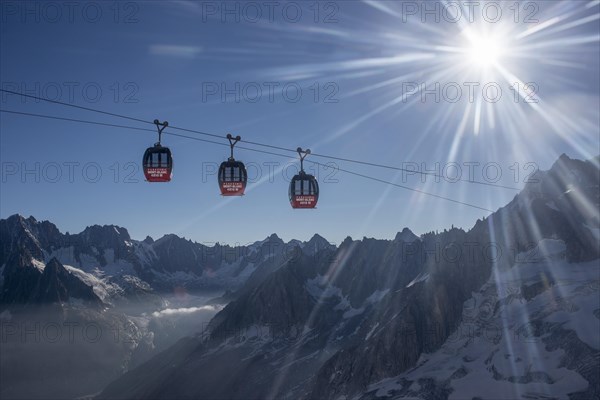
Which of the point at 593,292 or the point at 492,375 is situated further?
the point at 593,292

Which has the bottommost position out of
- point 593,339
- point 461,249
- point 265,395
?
point 265,395

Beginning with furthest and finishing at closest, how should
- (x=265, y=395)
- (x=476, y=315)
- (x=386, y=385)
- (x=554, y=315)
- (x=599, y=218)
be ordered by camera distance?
(x=265, y=395), (x=599, y=218), (x=476, y=315), (x=386, y=385), (x=554, y=315)

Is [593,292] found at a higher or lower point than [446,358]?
higher

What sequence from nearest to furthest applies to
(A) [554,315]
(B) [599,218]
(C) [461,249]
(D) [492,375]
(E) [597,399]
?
(E) [597,399]
(D) [492,375]
(A) [554,315]
(B) [599,218]
(C) [461,249]

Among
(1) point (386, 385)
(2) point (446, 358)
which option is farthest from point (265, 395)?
(2) point (446, 358)

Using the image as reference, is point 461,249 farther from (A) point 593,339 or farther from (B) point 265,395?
(B) point 265,395

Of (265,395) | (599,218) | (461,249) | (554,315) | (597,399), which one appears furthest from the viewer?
(265,395)

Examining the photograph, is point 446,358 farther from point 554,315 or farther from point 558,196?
point 558,196

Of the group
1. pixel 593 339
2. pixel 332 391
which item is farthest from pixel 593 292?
pixel 332 391

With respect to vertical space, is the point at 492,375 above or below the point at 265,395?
above
